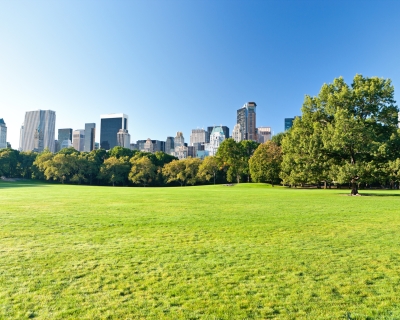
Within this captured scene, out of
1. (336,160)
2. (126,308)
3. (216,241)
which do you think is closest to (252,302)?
(126,308)

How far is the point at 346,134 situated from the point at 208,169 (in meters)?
52.5

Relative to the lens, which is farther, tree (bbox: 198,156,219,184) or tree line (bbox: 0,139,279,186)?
tree (bbox: 198,156,219,184)

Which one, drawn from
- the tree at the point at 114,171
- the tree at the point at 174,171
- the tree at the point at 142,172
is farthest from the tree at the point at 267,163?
the tree at the point at 114,171

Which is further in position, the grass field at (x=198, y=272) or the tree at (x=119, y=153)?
the tree at (x=119, y=153)

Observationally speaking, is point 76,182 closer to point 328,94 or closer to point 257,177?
point 257,177

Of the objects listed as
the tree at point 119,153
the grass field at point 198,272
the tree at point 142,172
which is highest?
the tree at point 119,153

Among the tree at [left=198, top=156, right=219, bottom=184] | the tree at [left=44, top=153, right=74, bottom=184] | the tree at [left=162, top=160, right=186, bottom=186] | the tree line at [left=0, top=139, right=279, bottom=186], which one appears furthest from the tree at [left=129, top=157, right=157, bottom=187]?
the tree at [left=44, top=153, right=74, bottom=184]

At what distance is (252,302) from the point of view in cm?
483

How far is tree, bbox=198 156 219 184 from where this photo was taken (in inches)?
3083

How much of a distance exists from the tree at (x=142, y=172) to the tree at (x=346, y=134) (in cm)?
5273

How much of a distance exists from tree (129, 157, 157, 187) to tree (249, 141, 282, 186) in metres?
30.0

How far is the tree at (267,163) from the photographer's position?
61062 mm

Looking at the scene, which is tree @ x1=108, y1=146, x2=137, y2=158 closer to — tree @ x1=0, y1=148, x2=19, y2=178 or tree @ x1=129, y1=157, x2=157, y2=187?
tree @ x1=129, y1=157, x2=157, y2=187

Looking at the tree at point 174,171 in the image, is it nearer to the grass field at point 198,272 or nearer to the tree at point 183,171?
the tree at point 183,171
